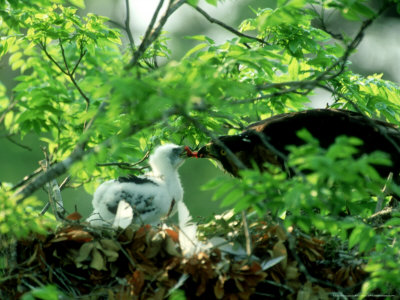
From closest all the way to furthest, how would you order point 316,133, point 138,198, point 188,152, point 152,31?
point 152,31, point 138,198, point 316,133, point 188,152

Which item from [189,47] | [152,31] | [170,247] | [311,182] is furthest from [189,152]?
[189,47]

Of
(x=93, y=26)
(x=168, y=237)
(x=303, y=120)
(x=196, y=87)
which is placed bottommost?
(x=168, y=237)

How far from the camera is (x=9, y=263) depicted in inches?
127

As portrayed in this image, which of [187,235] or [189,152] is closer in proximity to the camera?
[187,235]

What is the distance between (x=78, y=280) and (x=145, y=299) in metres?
0.41

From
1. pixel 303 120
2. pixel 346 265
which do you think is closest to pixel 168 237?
pixel 346 265

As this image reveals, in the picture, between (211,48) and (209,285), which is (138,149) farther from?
(209,285)

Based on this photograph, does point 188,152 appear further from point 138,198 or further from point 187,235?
point 187,235

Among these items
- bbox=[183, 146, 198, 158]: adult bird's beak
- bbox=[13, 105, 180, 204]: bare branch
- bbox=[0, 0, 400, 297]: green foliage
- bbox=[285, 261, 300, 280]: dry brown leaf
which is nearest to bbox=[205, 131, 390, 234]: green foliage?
bbox=[0, 0, 400, 297]: green foliage

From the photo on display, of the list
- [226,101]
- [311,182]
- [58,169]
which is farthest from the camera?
[58,169]

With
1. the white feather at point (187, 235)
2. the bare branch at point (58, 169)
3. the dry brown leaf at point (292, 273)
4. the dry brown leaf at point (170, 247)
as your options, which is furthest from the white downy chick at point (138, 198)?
the dry brown leaf at point (292, 273)

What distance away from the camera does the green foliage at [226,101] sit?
249 cm

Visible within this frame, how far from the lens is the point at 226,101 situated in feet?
9.22

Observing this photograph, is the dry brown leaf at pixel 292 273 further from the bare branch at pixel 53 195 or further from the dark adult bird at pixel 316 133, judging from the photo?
the bare branch at pixel 53 195
